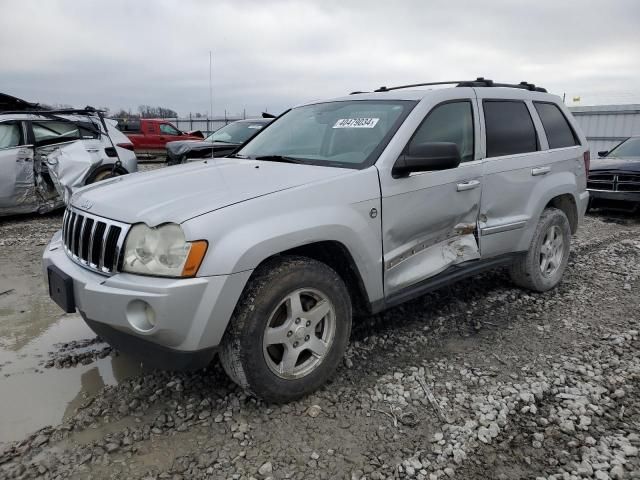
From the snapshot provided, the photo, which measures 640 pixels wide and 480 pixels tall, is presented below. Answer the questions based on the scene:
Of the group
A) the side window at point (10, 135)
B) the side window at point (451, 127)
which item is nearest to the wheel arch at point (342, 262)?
the side window at point (451, 127)

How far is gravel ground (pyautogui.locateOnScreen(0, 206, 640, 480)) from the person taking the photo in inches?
90.4

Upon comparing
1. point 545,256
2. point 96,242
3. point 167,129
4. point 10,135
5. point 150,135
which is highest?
point 167,129

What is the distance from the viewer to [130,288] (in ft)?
7.56

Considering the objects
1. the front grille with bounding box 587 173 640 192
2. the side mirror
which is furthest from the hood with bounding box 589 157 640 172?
the side mirror

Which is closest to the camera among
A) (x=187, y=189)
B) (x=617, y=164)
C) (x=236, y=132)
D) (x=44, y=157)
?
(x=187, y=189)

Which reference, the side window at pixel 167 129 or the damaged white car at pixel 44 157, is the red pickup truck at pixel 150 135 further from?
the damaged white car at pixel 44 157

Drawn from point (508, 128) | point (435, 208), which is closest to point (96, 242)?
point (435, 208)

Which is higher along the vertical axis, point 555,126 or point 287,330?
point 555,126

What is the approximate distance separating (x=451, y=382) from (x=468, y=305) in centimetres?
136

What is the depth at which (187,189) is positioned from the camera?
8.95 feet

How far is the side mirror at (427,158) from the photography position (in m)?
2.92

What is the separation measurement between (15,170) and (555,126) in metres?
7.13

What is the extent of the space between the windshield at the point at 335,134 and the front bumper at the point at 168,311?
1.22 meters

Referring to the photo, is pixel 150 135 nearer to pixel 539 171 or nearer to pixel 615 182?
pixel 615 182
